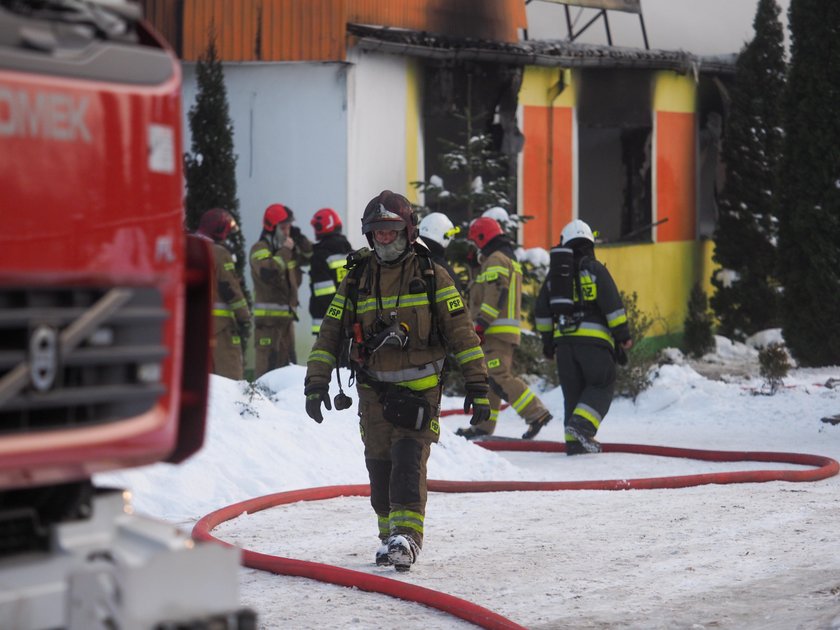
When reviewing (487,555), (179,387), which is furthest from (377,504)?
(179,387)

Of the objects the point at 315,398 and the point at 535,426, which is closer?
the point at 315,398

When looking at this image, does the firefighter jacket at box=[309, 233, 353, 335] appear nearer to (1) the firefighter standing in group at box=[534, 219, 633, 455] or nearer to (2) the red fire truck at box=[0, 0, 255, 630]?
(1) the firefighter standing in group at box=[534, 219, 633, 455]

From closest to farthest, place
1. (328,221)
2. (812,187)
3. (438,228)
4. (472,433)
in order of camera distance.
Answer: (438,228), (472,433), (328,221), (812,187)

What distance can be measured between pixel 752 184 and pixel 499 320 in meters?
10.1

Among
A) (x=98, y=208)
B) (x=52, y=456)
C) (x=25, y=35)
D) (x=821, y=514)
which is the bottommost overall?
(x=821, y=514)

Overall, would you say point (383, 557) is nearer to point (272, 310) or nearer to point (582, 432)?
point (582, 432)

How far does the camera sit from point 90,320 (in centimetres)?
363

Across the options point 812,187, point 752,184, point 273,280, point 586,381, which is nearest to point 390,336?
point 586,381

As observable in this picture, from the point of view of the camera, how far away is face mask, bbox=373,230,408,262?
7930mm

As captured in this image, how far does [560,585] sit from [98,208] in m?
4.39

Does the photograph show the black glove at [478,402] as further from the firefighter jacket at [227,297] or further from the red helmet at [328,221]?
the red helmet at [328,221]

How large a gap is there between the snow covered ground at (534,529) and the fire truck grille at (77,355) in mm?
2997

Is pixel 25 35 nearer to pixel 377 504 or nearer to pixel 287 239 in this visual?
pixel 377 504

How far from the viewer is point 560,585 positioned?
24.4 feet
